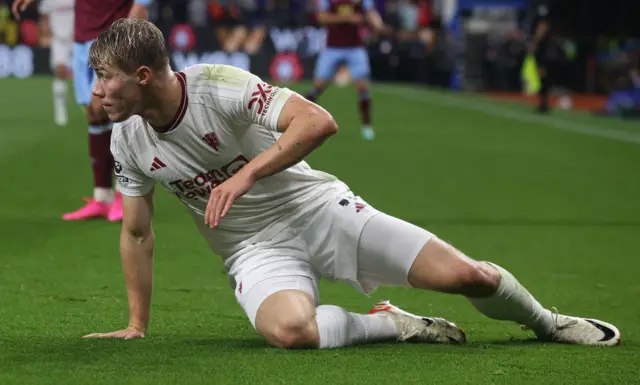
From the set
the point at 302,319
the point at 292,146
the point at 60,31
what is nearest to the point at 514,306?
the point at 302,319

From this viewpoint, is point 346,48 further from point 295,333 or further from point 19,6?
point 295,333

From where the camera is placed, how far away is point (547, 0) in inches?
1138

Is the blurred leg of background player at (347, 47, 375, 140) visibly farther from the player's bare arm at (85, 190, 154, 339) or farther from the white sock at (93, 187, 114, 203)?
the player's bare arm at (85, 190, 154, 339)

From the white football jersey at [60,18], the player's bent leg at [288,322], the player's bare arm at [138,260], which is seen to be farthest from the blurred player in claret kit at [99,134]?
the white football jersey at [60,18]

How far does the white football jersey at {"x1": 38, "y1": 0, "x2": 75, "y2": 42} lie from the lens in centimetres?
1568

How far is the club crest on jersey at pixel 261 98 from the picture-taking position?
14.9ft

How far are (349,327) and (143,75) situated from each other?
119cm

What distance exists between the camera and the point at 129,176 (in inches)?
190

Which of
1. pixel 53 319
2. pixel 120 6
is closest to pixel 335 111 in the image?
pixel 120 6

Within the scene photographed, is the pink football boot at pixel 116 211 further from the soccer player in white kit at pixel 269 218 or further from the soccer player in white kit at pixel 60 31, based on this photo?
the soccer player in white kit at pixel 60 31

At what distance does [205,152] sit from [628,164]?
9.47 meters

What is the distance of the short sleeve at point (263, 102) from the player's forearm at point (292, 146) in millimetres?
137

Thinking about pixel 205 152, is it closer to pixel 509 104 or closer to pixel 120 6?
pixel 120 6

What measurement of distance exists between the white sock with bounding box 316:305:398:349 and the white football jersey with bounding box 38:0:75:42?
11.3m
